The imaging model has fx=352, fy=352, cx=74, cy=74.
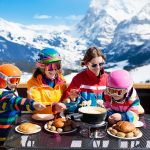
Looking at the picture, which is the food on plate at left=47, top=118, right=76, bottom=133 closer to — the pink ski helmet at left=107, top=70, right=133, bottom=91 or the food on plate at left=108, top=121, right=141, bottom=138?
the food on plate at left=108, top=121, right=141, bottom=138

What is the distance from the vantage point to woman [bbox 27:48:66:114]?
12.0ft

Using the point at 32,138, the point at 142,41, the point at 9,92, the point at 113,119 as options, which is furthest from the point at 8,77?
the point at 142,41

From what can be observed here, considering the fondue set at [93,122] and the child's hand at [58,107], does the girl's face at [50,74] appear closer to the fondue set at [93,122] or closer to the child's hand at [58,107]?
the child's hand at [58,107]

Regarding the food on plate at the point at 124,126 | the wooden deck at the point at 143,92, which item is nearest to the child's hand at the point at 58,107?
the food on plate at the point at 124,126

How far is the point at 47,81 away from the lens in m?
3.86

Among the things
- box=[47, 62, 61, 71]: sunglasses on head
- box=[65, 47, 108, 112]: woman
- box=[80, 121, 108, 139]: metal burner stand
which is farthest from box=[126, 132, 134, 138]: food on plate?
box=[47, 62, 61, 71]: sunglasses on head

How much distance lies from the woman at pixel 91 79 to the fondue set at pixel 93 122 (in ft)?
2.74

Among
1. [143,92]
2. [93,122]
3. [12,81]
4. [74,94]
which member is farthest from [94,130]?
[143,92]

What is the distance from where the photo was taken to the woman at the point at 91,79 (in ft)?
12.2

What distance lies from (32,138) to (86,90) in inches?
58.3

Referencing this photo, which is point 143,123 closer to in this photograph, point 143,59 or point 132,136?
point 132,136

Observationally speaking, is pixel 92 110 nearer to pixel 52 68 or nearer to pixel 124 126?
pixel 124 126

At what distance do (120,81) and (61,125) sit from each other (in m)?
0.60

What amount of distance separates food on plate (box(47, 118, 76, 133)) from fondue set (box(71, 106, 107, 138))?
0.30ft
